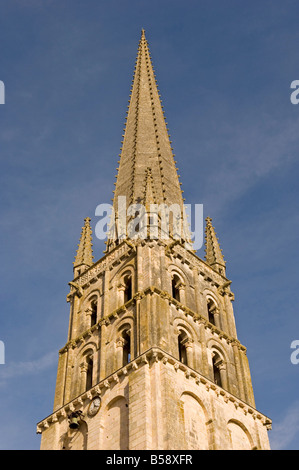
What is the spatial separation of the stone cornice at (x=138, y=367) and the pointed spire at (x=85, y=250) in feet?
39.8

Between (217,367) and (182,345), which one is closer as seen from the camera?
(182,345)

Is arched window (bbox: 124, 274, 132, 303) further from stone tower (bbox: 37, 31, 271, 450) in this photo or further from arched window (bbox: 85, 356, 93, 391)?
arched window (bbox: 85, 356, 93, 391)

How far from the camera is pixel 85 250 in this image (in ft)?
166

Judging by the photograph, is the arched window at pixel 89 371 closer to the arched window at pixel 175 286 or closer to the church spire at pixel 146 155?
the arched window at pixel 175 286

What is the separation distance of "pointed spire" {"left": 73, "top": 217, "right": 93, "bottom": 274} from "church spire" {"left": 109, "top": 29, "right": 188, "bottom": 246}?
91.8 inches

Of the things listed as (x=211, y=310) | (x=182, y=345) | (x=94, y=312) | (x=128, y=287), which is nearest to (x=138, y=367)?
(x=182, y=345)

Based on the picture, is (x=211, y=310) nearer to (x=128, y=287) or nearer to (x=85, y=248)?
(x=128, y=287)

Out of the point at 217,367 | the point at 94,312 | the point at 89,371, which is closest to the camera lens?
the point at 89,371

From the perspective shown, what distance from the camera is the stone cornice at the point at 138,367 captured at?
3694 cm

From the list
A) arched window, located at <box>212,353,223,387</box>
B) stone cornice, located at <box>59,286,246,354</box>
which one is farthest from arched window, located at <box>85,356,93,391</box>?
arched window, located at <box>212,353,223,387</box>

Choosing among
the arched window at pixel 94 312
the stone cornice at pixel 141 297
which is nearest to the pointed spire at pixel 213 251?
the stone cornice at pixel 141 297

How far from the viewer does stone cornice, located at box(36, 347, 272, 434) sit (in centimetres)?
3694

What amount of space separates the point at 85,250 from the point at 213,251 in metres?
8.49

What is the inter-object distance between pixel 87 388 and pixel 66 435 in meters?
3.29
